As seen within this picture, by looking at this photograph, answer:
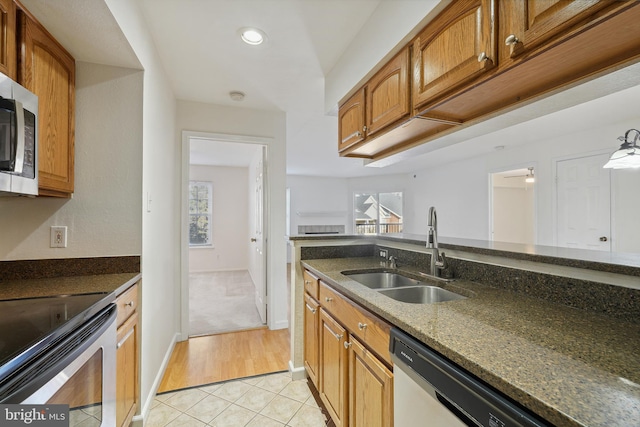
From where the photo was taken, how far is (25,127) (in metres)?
1.14

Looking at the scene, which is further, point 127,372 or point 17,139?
point 127,372

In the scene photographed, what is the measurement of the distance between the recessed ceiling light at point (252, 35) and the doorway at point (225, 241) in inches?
48.4

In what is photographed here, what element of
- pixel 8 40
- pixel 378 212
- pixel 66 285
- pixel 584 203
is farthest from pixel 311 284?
pixel 378 212

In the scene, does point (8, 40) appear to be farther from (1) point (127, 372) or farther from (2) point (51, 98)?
(1) point (127, 372)

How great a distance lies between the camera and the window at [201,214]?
6262 millimetres

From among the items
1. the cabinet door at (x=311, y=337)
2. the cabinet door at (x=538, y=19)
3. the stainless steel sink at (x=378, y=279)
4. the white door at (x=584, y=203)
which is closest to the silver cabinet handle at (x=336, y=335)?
the cabinet door at (x=311, y=337)

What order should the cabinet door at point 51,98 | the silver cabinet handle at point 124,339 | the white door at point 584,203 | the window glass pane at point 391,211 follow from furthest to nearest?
the window glass pane at point 391,211, the white door at point 584,203, the silver cabinet handle at point 124,339, the cabinet door at point 51,98

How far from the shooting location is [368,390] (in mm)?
1207

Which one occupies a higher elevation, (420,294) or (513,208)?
(513,208)

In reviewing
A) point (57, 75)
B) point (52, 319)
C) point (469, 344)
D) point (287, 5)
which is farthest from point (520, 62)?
point (57, 75)

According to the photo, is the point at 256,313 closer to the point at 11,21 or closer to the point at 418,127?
the point at 418,127

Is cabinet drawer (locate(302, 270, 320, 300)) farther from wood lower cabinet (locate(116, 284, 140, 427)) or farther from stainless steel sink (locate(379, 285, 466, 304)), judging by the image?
wood lower cabinet (locate(116, 284, 140, 427))

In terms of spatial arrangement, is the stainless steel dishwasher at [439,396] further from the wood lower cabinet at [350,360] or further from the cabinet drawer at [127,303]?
the cabinet drawer at [127,303]

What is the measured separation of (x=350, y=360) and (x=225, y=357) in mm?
1617
